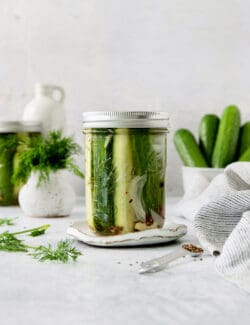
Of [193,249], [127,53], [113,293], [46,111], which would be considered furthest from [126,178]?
[127,53]

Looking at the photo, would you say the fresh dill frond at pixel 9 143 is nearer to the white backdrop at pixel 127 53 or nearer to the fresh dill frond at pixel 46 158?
the fresh dill frond at pixel 46 158

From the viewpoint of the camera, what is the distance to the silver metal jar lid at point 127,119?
87 centimetres

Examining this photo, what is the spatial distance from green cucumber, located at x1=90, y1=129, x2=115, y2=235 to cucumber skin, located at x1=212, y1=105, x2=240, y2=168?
0.59 m

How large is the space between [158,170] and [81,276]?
0.78 ft

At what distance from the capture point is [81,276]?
29.1 inches

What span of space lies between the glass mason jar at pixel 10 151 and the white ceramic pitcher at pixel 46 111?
0.30 feet

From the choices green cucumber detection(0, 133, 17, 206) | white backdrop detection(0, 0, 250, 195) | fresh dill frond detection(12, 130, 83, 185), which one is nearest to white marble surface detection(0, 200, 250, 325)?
fresh dill frond detection(12, 130, 83, 185)

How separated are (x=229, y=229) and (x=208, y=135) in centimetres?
69

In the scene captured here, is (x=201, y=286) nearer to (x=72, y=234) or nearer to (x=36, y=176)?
(x=72, y=234)

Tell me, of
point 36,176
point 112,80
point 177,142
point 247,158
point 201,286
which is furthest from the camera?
point 112,80

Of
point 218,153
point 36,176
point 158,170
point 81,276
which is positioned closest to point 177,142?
point 218,153

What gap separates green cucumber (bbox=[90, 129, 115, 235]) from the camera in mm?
891

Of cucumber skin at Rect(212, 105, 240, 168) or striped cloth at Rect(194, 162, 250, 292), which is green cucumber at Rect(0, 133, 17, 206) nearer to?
cucumber skin at Rect(212, 105, 240, 168)

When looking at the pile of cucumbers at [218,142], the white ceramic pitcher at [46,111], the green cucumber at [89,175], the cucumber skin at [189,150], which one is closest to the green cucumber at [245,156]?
the pile of cucumbers at [218,142]
